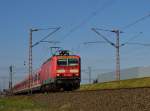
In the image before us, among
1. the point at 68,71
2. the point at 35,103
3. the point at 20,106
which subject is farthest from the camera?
the point at 68,71

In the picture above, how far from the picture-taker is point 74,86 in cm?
3931

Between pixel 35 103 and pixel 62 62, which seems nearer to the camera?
pixel 35 103

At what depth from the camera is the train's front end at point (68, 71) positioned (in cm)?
3869

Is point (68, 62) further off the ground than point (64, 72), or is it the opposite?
point (68, 62)

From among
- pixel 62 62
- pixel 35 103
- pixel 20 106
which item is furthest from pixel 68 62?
pixel 20 106

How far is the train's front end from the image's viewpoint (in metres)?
38.7

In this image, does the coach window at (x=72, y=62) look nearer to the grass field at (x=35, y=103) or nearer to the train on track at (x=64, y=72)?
the train on track at (x=64, y=72)

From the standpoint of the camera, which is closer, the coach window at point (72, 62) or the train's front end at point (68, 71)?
the train's front end at point (68, 71)

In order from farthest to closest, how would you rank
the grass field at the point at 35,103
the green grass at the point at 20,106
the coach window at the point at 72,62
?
1. the coach window at the point at 72,62
2. the green grass at the point at 20,106
3. the grass field at the point at 35,103

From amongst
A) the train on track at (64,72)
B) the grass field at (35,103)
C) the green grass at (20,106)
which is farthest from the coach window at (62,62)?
the green grass at (20,106)

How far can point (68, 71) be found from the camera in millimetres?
39062

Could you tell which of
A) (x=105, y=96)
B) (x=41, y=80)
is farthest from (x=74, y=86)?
(x=105, y=96)

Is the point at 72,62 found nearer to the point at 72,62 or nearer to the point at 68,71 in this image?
the point at 72,62

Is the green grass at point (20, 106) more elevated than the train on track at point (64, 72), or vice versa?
the train on track at point (64, 72)
